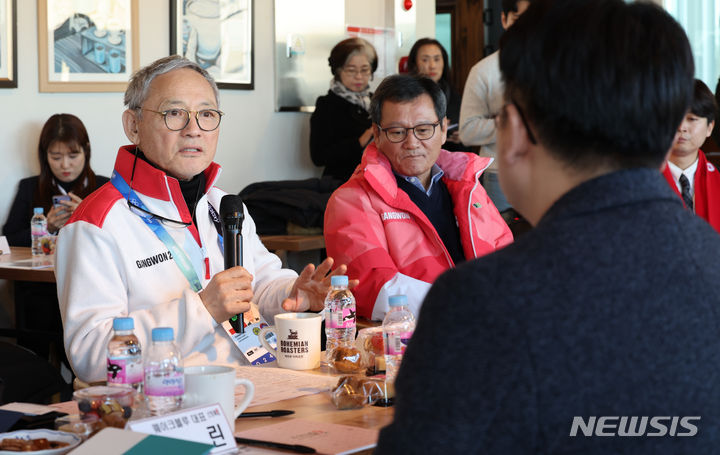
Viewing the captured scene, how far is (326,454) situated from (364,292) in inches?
55.0

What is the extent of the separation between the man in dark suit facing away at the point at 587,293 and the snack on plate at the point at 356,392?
0.67 meters

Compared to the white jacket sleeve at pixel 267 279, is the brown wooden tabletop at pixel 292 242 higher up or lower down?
lower down

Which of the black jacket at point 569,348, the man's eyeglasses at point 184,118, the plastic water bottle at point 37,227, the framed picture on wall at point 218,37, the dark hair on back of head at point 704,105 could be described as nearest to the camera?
the black jacket at point 569,348

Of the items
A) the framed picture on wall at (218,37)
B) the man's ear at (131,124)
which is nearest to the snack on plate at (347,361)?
the man's ear at (131,124)

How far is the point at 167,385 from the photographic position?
4.59 feet

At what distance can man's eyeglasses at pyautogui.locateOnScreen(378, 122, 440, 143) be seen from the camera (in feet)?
9.98

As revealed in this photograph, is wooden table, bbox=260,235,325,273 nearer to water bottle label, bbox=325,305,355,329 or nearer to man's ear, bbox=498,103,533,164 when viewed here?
water bottle label, bbox=325,305,355,329

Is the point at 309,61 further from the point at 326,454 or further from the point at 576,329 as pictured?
the point at 576,329

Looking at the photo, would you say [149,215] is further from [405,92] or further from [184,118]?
[405,92]

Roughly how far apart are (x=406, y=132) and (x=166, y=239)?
1.14 m

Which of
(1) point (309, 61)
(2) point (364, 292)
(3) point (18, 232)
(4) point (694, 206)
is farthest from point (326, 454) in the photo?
(1) point (309, 61)

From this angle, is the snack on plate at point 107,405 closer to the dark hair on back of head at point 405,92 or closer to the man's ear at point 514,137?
the man's ear at point 514,137

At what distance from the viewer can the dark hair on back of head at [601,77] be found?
0.97 meters

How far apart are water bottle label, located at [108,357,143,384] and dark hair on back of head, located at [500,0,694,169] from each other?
91 cm
